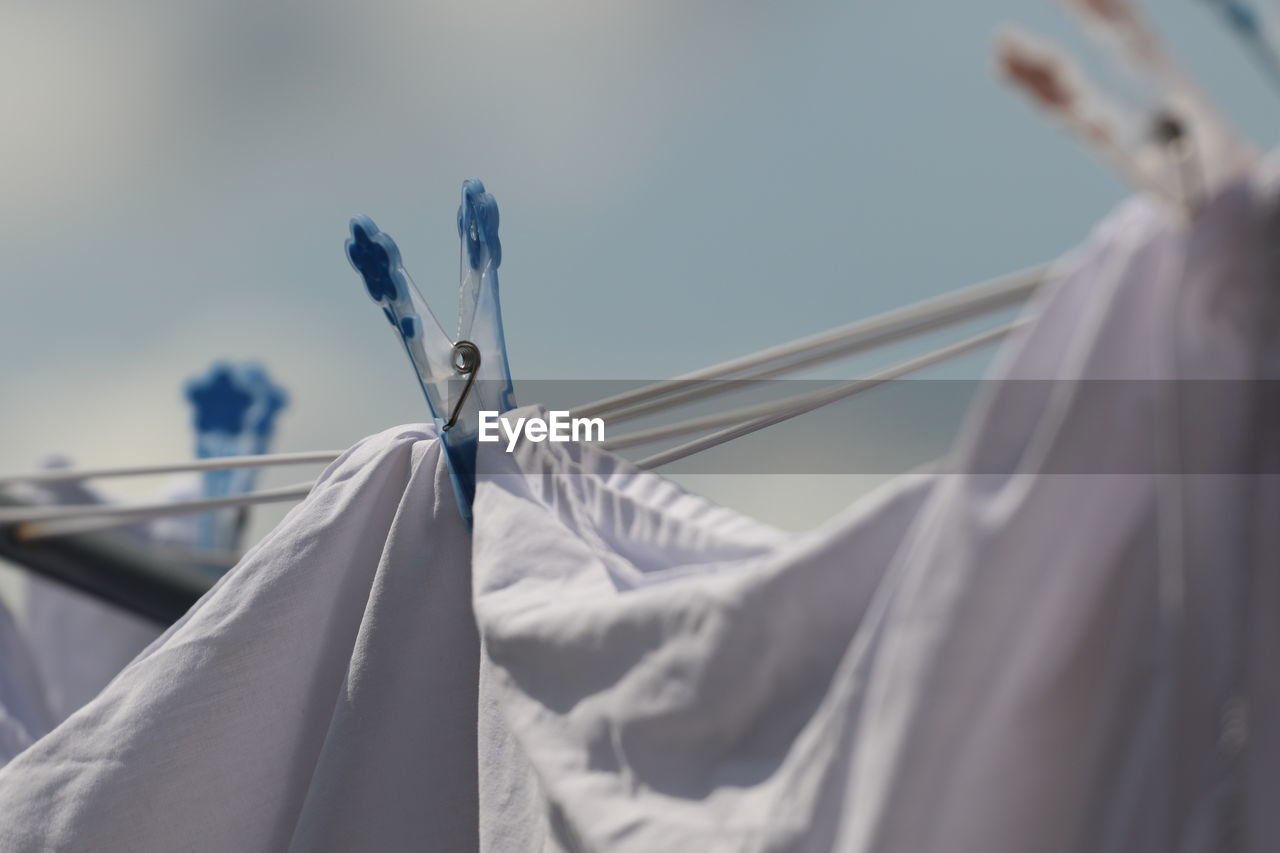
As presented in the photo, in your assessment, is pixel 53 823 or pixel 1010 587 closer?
pixel 1010 587

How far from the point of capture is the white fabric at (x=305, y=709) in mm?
690

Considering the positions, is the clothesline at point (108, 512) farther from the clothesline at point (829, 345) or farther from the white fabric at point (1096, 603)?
the white fabric at point (1096, 603)

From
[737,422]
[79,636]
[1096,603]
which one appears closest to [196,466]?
[737,422]

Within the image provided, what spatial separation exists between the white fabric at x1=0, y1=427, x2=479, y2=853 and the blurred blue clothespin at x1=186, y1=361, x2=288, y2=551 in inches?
41.0

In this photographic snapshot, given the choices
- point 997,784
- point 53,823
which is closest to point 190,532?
point 53,823

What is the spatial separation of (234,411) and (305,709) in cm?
116

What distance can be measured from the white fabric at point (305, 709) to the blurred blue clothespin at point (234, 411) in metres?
1.04

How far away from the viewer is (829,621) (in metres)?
0.47

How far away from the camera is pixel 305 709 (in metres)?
0.73

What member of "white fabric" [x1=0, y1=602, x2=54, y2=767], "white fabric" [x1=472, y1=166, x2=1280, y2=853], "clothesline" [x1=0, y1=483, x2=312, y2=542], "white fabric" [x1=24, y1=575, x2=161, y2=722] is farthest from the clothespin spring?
"white fabric" [x1=24, y1=575, x2=161, y2=722]

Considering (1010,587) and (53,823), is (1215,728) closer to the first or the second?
(1010,587)

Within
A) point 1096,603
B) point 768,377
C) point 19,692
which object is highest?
point 768,377

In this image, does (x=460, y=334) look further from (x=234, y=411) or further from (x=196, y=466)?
(x=234, y=411)

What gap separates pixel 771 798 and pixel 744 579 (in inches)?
3.3
